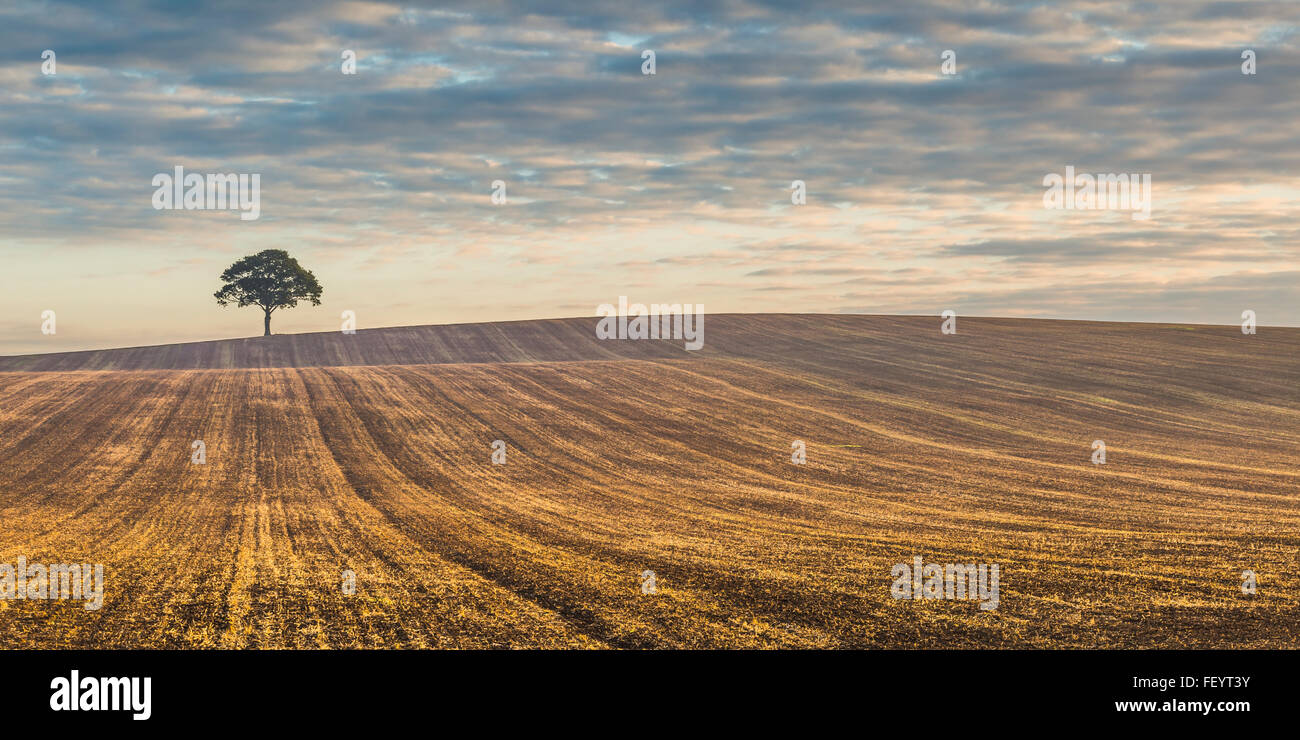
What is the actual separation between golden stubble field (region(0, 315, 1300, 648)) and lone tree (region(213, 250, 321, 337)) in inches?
1673

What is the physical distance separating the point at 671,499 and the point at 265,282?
75.0 meters

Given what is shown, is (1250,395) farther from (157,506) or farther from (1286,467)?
(157,506)

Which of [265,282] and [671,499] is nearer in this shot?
[671,499]

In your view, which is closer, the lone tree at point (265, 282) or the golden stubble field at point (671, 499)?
the golden stubble field at point (671, 499)

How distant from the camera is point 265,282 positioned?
3602 inches

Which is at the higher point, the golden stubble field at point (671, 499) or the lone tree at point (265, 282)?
the lone tree at point (265, 282)

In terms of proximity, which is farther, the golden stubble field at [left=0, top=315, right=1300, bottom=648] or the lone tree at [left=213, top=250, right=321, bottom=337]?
the lone tree at [left=213, top=250, right=321, bottom=337]

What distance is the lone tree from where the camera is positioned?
91.3 meters

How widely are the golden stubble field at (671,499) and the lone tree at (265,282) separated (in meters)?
42.5

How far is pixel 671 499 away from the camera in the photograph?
26.7m

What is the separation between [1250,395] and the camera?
48031 mm

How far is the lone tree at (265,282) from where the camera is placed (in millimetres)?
91312
